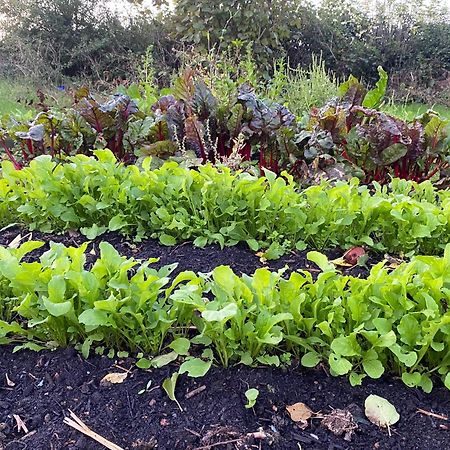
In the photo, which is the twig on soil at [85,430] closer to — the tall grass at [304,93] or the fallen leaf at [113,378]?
the fallen leaf at [113,378]

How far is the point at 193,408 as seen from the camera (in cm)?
177

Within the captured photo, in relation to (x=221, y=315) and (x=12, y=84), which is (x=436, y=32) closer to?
(x=12, y=84)

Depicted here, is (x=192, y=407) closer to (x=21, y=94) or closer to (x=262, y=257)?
(x=262, y=257)

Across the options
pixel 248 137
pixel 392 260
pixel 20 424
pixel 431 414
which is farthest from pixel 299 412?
pixel 248 137

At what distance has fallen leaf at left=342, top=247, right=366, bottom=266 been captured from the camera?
2688 millimetres

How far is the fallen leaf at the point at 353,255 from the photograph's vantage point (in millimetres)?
2688

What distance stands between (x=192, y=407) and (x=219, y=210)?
1.35 metres

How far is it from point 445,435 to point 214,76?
14.6 ft

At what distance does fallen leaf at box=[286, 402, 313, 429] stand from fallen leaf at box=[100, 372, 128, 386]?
602mm

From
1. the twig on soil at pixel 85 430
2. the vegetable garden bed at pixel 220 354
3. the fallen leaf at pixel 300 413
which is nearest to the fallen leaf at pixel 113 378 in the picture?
the vegetable garden bed at pixel 220 354

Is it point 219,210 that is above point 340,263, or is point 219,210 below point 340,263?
above

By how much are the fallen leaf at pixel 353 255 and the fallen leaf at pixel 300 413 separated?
106 cm

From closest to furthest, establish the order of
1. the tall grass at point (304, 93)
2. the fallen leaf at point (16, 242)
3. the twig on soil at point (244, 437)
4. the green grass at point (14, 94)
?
the twig on soil at point (244, 437) → the fallen leaf at point (16, 242) → the tall grass at point (304, 93) → the green grass at point (14, 94)

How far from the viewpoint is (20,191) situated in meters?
3.09
